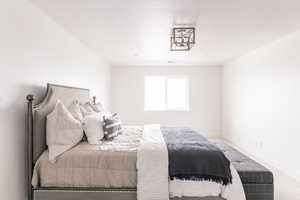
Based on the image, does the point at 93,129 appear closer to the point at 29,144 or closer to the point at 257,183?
the point at 29,144

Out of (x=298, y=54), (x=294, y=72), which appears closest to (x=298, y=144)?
(x=294, y=72)

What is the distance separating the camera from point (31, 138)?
2.14 meters

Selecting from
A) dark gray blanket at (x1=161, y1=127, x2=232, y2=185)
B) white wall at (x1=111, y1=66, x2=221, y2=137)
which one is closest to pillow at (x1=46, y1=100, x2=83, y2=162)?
dark gray blanket at (x1=161, y1=127, x2=232, y2=185)

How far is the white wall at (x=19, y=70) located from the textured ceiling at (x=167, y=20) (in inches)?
10.1

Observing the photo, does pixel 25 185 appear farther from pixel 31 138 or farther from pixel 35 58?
pixel 35 58

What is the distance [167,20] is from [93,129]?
5.81 feet

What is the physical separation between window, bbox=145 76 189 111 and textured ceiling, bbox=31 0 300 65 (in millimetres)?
2724

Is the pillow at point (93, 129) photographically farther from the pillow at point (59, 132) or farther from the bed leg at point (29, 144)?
the bed leg at point (29, 144)

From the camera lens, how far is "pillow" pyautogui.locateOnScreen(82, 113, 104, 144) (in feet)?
8.27

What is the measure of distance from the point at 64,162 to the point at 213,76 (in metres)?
5.67

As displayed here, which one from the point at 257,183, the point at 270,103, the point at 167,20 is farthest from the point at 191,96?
the point at 257,183

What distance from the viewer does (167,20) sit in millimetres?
2805

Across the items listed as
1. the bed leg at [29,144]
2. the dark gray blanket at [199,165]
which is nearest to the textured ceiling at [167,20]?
the bed leg at [29,144]

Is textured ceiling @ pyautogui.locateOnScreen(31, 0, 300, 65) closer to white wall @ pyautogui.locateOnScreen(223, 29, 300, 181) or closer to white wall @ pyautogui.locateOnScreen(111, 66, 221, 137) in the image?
white wall @ pyautogui.locateOnScreen(223, 29, 300, 181)
